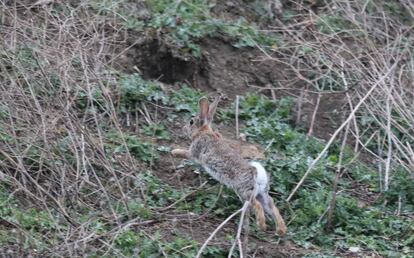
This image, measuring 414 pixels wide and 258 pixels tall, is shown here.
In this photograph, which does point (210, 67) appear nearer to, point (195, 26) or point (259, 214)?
point (195, 26)

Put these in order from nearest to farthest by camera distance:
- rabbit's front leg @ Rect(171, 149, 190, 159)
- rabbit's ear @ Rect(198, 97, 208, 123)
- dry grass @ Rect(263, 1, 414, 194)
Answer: rabbit's front leg @ Rect(171, 149, 190, 159)
rabbit's ear @ Rect(198, 97, 208, 123)
dry grass @ Rect(263, 1, 414, 194)

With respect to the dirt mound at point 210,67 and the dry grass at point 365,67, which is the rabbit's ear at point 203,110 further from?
the dirt mound at point 210,67

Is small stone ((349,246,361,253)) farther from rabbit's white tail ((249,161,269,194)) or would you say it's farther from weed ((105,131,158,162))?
weed ((105,131,158,162))

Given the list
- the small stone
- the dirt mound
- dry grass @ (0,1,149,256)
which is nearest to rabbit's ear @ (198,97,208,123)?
dry grass @ (0,1,149,256)

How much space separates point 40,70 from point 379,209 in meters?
3.10

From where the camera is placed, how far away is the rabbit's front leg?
950 cm

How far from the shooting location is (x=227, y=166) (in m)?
8.93

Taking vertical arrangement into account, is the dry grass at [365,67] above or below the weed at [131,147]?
above

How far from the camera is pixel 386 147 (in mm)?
10695

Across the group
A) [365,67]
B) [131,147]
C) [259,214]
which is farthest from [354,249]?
[365,67]

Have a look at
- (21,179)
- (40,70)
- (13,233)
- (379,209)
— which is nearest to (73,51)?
(40,70)

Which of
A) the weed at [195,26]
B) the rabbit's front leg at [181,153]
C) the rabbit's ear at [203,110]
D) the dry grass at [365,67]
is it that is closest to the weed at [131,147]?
the rabbit's front leg at [181,153]

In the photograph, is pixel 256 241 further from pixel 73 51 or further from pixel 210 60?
pixel 210 60

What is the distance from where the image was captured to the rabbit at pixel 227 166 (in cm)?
870
